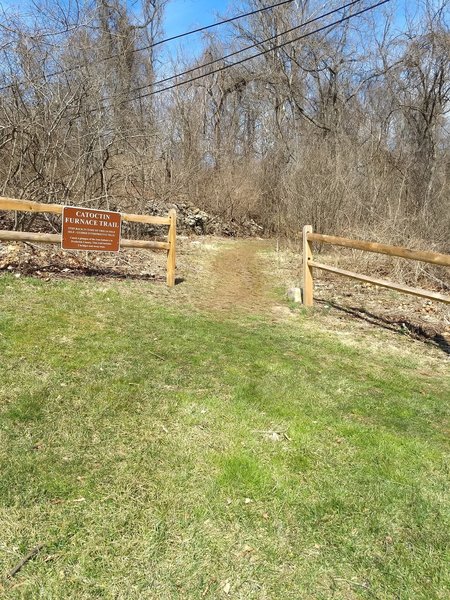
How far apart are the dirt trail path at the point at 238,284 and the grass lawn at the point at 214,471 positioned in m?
2.26

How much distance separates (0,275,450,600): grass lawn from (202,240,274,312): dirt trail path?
2.26 m

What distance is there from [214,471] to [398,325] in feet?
15.3

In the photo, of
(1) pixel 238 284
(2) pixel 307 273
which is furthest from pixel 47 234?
(2) pixel 307 273

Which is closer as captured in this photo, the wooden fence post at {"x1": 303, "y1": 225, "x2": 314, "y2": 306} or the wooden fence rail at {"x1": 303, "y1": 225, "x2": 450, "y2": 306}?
the wooden fence rail at {"x1": 303, "y1": 225, "x2": 450, "y2": 306}

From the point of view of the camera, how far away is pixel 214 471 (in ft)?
8.62

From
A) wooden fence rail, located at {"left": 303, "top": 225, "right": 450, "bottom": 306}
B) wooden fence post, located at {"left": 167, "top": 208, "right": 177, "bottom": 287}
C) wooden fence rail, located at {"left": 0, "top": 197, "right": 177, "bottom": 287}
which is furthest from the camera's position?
wooden fence post, located at {"left": 167, "top": 208, "right": 177, "bottom": 287}

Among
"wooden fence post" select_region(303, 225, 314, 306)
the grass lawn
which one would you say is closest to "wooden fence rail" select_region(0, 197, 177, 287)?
the grass lawn

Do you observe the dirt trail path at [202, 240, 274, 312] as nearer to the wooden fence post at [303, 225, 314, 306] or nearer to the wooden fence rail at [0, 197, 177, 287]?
the wooden fence post at [303, 225, 314, 306]

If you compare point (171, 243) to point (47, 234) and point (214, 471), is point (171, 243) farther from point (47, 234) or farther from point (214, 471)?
point (214, 471)

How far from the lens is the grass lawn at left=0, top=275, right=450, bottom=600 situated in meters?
1.95

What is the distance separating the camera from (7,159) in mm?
8641

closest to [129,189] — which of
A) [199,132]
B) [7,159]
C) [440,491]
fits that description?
[7,159]

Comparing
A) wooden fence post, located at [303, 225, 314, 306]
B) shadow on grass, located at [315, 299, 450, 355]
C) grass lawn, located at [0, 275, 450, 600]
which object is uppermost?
wooden fence post, located at [303, 225, 314, 306]

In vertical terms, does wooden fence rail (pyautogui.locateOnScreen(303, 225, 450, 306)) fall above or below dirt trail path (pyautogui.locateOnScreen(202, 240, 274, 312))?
above
